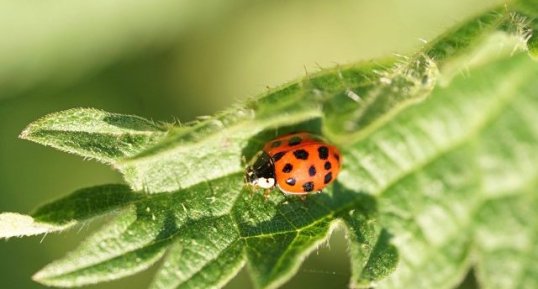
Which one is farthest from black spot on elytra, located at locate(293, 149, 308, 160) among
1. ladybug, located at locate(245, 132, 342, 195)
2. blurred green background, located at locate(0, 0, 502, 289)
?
blurred green background, located at locate(0, 0, 502, 289)

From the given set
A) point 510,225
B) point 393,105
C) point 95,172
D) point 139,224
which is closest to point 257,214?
point 139,224

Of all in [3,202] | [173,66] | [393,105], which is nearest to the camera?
[393,105]

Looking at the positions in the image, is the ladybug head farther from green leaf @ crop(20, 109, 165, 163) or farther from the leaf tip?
the leaf tip

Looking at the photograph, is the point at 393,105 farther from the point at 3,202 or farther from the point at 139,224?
the point at 3,202

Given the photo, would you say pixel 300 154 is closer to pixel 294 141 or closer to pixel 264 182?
pixel 294 141

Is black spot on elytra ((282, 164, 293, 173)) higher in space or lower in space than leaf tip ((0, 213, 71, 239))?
lower

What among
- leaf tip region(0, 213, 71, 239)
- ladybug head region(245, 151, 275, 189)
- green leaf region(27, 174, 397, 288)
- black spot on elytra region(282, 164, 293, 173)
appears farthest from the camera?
black spot on elytra region(282, 164, 293, 173)
